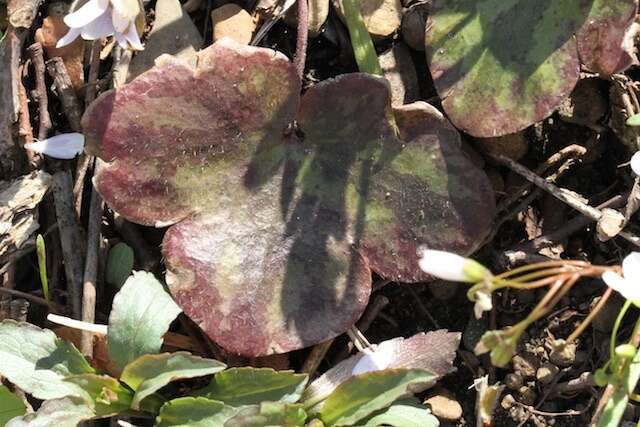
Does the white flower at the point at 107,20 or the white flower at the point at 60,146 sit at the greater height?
the white flower at the point at 107,20

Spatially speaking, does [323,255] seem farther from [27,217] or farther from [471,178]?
[27,217]

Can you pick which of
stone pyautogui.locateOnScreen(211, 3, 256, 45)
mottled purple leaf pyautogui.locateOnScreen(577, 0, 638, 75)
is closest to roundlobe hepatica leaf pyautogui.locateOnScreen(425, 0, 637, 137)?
mottled purple leaf pyautogui.locateOnScreen(577, 0, 638, 75)

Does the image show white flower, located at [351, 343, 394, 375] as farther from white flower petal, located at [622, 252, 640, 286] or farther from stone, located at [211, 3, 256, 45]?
stone, located at [211, 3, 256, 45]

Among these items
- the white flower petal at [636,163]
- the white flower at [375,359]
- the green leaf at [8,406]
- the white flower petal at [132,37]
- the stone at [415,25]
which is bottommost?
the green leaf at [8,406]

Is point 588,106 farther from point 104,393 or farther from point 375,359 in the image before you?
point 104,393

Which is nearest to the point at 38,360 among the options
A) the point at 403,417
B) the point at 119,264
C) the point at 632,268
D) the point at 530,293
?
the point at 119,264

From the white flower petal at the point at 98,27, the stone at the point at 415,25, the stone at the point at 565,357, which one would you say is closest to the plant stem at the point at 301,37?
the stone at the point at 415,25

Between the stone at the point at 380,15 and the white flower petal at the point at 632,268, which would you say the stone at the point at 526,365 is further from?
the stone at the point at 380,15

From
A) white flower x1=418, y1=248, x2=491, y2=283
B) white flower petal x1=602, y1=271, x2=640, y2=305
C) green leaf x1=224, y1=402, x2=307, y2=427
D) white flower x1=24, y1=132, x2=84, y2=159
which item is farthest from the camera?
white flower x1=24, y1=132, x2=84, y2=159
